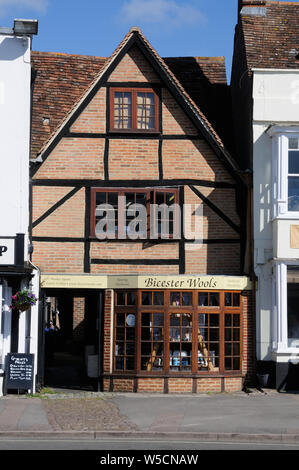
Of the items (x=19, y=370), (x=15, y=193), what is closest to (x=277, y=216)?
(x=15, y=193)

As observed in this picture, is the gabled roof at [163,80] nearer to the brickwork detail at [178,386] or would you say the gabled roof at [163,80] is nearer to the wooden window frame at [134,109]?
the wooden window frame at [134,109]

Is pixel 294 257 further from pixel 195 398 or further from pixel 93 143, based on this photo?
pixel 93 143

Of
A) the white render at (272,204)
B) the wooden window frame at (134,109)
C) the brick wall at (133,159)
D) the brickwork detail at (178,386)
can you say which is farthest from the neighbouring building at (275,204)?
the brick wall at (133,159)

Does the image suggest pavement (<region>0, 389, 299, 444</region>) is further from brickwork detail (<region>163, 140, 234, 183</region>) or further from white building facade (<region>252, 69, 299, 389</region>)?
brickwork detail (<region>163, 140, 234, 183</region>)

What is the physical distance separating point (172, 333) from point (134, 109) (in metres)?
6.13

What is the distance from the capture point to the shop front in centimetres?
Answer: 2005

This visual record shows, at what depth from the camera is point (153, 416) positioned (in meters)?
15.9

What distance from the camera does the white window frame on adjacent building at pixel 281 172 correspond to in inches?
805

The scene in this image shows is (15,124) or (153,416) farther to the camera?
(15,124)

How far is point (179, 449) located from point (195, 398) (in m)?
6.53

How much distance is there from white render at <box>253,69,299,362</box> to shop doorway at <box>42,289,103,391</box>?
434 centimetres

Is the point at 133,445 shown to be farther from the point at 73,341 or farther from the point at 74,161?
the point at 73,341

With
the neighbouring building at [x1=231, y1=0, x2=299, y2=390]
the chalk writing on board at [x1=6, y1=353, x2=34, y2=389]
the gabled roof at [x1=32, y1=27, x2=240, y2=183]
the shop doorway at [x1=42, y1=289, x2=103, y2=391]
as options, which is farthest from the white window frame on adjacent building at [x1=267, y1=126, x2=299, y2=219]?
the chalk writing on board at [x1=6, y1=353, x2=34, y2=389]
